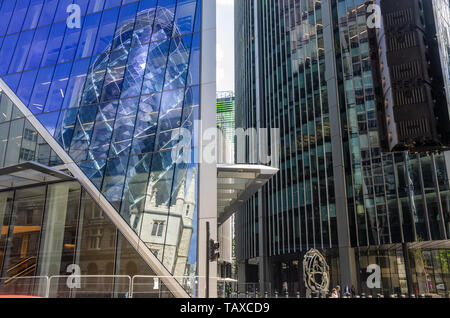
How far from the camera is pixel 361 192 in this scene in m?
39.8

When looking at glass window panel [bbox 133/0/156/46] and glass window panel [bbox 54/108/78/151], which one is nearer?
glass window panel [bbox 54/108/78/151]

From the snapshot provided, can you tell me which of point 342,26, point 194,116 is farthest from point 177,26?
point 342,26

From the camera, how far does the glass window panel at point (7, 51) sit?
82.6 feet

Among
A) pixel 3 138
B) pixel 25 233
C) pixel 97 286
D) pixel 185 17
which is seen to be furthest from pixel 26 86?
pixel 97 286

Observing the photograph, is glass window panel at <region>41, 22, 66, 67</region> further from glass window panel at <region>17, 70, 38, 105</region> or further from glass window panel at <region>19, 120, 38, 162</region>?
glass window panel at <region>19, 120, 38, 162</region>

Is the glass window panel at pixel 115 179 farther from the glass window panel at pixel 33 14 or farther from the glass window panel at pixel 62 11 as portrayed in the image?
the glass window panel at pixel 33 14

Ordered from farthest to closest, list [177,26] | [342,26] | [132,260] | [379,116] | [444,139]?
[342,26], [177,26], [132,260], [379,116], [444,139]

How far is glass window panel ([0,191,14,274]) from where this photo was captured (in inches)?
809

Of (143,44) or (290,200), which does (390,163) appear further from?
(143,44)

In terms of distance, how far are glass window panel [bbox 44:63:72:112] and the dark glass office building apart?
21157mm

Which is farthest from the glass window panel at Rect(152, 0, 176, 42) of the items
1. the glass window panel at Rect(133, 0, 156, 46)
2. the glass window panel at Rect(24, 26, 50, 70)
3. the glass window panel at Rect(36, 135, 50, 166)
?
the glass window panel at Rect(24, 26, 50, 70)

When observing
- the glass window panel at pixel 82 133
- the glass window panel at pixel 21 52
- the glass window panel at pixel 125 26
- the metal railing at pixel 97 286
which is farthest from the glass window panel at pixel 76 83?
the metal railing at pixel 97 286

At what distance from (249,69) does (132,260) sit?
188ft

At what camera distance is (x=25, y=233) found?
20.1 metres
